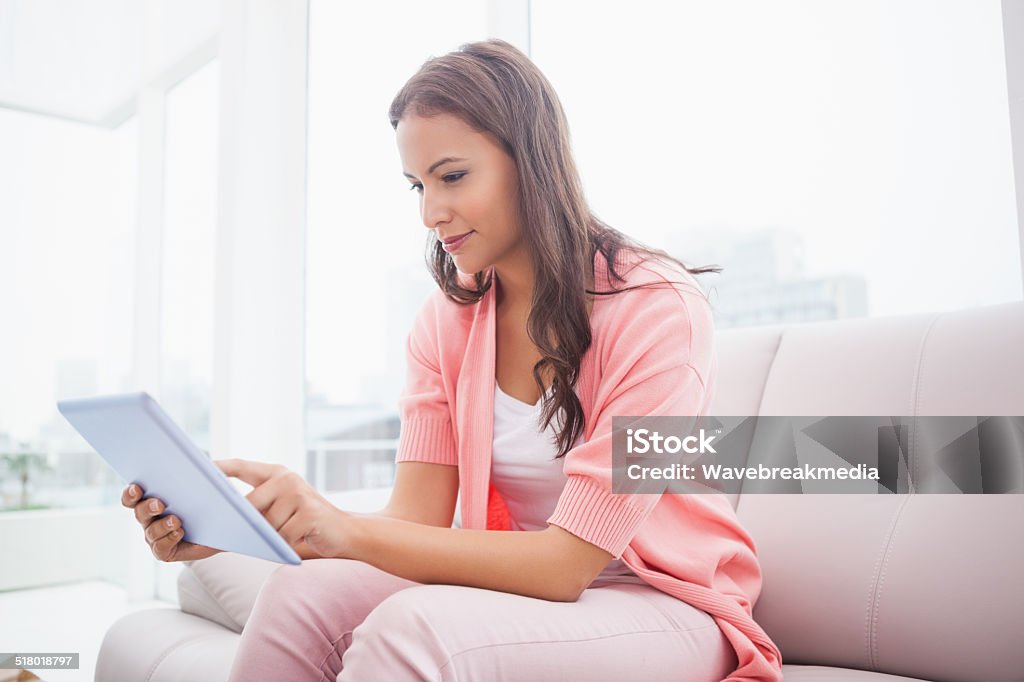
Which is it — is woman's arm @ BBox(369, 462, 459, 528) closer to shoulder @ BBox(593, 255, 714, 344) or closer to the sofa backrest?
shoulder @ BBox(593, 255, 714, 344)

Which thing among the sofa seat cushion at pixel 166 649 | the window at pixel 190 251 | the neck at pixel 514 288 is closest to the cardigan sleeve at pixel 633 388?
the neck at pixel 514 288

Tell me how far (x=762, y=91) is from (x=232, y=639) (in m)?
1.54

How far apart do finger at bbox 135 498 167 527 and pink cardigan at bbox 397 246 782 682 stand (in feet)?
1.42

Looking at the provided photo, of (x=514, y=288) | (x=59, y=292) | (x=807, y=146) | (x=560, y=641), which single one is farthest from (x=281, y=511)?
(x=59, y=292)

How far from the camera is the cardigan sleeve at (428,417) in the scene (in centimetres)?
124

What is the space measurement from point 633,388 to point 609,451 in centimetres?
9

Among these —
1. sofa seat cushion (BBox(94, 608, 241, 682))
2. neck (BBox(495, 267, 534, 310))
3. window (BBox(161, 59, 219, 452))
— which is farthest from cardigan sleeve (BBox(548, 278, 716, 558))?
window (BBox(161, 59, 219, 452))

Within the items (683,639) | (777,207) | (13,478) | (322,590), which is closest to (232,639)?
(322,590)

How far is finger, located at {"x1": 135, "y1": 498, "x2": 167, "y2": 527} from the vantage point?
2.83ft

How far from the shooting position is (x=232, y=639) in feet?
4.32

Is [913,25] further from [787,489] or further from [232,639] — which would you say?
[232,639]

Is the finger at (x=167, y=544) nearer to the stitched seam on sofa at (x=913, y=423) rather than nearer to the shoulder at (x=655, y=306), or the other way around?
the shoulder at (x=655, y=306)

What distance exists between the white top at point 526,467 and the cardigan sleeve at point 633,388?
0.30 feet

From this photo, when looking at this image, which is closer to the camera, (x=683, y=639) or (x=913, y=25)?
(x=683, y=639)
